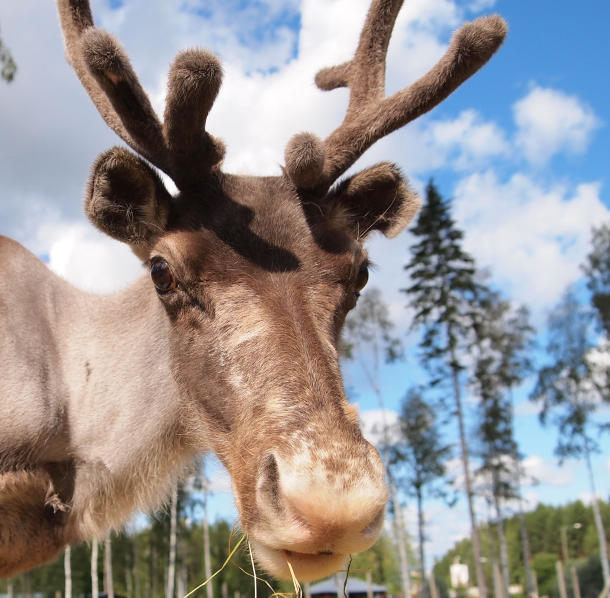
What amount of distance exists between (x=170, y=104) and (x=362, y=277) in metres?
2.07

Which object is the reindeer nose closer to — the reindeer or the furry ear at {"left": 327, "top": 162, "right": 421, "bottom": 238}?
the reindeer

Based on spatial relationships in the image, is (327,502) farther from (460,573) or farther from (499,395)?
(460,573)

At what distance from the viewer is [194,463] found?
244 inches

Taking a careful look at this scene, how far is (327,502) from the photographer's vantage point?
9.90ft

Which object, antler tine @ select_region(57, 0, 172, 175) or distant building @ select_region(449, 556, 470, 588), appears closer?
antler tine @ select_region(57, 0, 172, 175)

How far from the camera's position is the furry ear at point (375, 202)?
5766 millimetres

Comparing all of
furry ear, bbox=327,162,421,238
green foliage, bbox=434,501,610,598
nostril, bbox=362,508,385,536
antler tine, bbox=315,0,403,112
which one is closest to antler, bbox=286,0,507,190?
furry ear, bbox=327,162,421,238

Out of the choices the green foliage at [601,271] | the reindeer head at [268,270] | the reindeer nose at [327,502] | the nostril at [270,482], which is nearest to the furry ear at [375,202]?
the reindeer head at [268,270]

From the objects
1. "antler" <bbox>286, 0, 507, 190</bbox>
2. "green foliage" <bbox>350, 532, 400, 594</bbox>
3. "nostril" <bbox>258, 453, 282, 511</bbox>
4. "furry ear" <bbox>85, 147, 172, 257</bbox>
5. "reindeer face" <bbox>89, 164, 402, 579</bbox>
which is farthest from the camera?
"green foliage" <bbox>350, 532, 400, 594</bbox>

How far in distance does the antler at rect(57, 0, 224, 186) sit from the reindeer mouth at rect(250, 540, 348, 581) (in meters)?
3.03

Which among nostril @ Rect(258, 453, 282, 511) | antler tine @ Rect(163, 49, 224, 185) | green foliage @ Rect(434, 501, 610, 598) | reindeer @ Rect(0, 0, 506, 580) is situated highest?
antler tine @ Rect(163, 49, 224, 185)

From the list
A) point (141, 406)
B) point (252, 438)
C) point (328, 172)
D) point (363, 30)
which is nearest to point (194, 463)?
point (141, 406)

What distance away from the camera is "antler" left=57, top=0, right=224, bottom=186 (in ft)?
15.4

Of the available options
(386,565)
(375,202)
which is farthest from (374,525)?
(386,565)
